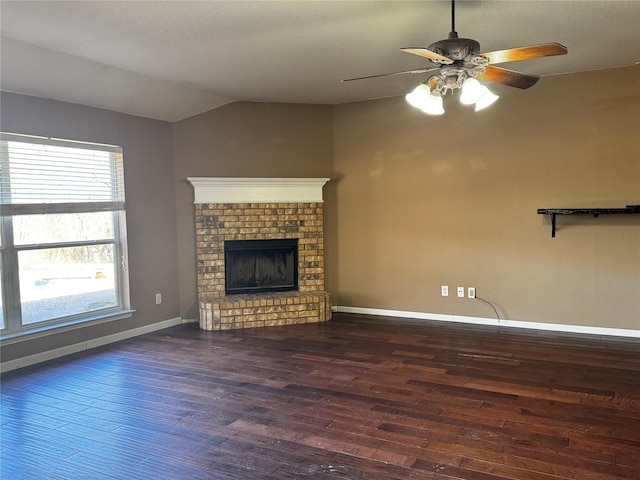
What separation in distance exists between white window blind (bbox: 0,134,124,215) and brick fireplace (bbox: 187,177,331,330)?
2.91 feet

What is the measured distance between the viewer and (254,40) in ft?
11.3

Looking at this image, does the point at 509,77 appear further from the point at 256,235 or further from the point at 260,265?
the point at 260,265

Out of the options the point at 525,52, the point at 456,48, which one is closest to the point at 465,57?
the point at 456,48

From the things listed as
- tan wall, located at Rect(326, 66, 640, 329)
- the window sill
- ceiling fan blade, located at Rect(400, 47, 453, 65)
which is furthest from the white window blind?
ceiling fan blade, located at Rect(400, 47, 453, 65)

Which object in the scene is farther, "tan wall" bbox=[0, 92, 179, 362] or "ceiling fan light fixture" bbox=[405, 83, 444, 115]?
"tan wall" bbox=[0, 92, 179, 362]

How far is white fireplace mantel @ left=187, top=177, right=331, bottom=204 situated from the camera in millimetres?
5344

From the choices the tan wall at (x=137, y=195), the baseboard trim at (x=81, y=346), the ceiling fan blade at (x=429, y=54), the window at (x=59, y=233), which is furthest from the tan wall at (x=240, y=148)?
the ceiling fan blade at (x=429, y=54)

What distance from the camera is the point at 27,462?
2473 mm

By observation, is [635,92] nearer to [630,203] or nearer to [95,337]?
[630,203]

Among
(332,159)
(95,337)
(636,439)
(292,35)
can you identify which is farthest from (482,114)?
(95,337)

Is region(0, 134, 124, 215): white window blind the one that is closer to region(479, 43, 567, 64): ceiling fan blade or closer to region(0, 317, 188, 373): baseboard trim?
region(0, 317, 188, 373): baseboard trim

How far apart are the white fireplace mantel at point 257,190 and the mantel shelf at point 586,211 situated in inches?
96.0

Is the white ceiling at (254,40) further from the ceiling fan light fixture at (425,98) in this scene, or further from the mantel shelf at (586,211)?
the mantel shelf at (586,211)

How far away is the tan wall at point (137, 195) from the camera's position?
4094 millimetres
